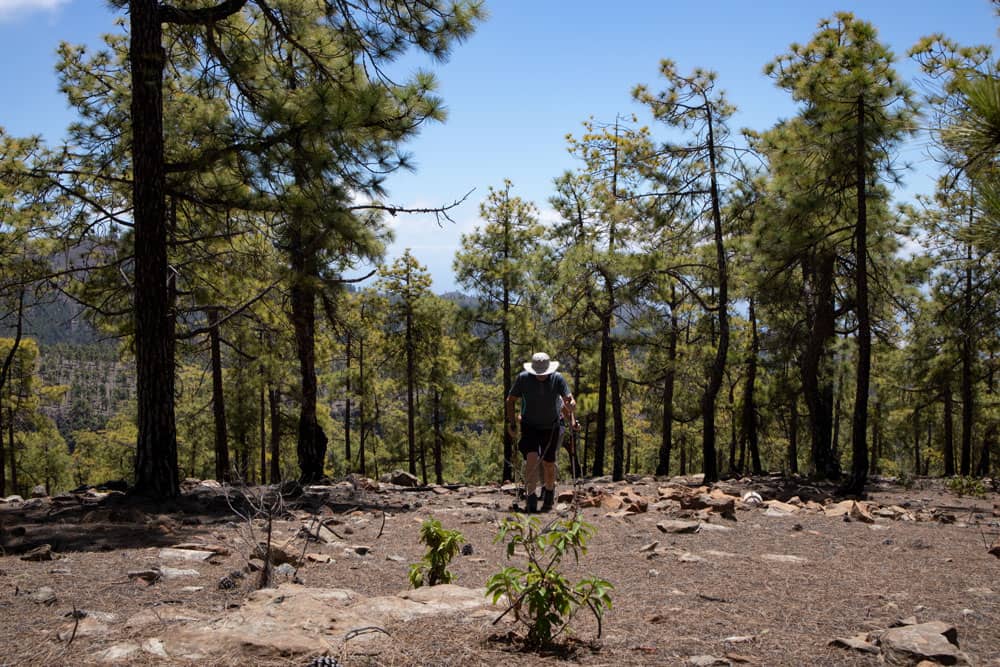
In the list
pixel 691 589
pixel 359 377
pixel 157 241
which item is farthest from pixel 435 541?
pixel 359 377

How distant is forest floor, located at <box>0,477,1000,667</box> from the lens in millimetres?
3195

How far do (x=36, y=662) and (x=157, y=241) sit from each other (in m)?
6.08

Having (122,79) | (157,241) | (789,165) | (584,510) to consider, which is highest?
(122,79)

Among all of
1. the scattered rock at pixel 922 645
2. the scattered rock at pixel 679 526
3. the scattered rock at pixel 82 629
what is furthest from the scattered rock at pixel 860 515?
the scattered rock at pixel 82 629

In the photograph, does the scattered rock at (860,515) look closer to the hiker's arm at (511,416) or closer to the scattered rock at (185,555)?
the hiker's arm at (511,416)

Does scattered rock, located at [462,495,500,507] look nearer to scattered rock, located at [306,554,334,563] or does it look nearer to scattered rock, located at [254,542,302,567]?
scattered rock, located at [306,554,334,563]

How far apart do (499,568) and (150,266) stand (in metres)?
5.47

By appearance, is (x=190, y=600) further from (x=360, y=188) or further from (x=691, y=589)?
(x=360, y=188)

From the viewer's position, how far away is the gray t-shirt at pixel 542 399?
26.1ft

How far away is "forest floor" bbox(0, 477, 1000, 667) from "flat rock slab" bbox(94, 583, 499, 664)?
0.05ft

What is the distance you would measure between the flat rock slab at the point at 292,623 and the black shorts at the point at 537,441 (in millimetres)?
3858

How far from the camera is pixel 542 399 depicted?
796 cm

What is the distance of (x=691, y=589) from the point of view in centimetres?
456

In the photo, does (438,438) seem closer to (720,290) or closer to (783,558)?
(720,290)
